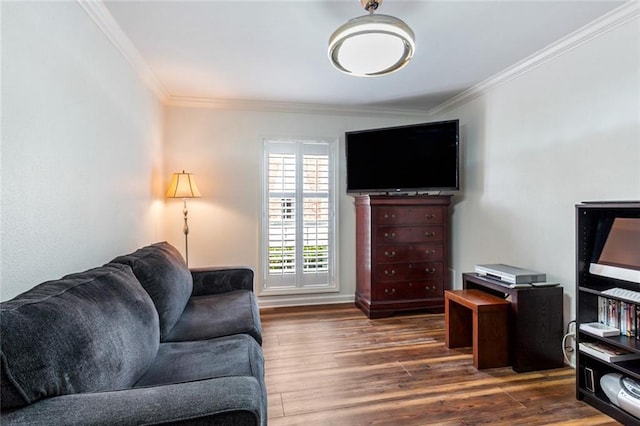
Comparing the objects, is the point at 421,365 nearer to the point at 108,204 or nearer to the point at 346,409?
the point at 346,409

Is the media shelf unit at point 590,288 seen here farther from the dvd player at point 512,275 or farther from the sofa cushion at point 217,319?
the sofa cushion at point 217,319

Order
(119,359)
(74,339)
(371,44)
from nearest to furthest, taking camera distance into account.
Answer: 1. (74,339)
2. (119,359)
3. (371,44)

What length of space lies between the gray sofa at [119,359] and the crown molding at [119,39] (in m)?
1.45

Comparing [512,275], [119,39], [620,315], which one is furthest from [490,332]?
[119,39]

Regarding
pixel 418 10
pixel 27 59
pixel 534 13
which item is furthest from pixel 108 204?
pixel 534 13

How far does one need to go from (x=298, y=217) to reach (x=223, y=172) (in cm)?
101

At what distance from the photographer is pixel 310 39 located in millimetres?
2271

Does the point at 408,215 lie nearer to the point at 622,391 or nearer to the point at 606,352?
the point at 606,352

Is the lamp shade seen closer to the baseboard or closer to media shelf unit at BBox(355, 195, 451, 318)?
the baseboard

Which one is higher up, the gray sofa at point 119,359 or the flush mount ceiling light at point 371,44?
the flush mount ceiling light at point 371,44

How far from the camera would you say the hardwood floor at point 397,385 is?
179cm

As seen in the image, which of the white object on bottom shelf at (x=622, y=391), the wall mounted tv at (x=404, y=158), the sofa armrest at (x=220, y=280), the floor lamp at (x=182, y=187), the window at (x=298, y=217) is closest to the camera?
the white object on bottom shelf at (x=622, y=391)

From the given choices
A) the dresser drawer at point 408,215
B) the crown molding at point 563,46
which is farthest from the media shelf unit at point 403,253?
the crown molding at point 563,46

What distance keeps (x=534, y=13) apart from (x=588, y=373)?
2252mm
